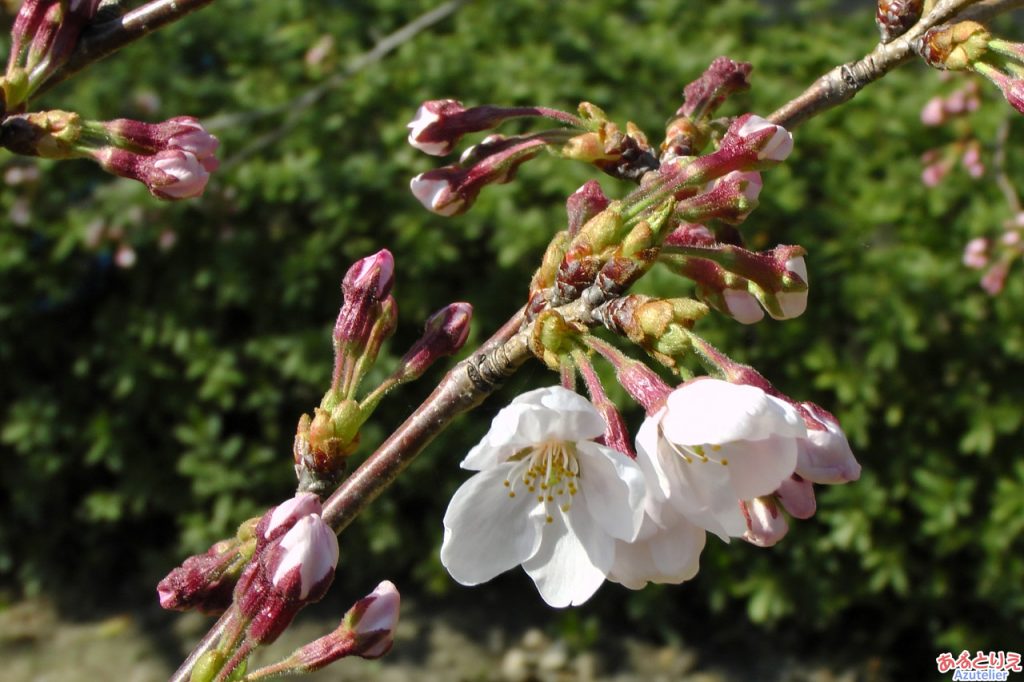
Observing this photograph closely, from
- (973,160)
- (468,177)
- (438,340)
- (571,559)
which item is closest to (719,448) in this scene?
(571,559)

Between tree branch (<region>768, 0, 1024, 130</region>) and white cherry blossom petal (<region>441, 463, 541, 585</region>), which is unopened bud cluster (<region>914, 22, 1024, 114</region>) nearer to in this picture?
tree branch (<region>768, 0, 1024, 130</region>)

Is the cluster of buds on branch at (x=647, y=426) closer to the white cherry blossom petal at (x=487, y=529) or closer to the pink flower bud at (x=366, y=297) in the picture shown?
the white cherry blossom petal at (x=487, y=529)

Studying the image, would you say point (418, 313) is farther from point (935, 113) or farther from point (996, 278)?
point (935, 113)

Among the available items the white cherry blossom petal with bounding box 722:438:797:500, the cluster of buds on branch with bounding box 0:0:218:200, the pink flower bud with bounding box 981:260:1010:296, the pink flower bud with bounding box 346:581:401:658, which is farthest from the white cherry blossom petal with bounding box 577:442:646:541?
the pink flower bud with bounding box 981:260:1010:296

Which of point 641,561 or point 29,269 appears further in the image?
point 29,269

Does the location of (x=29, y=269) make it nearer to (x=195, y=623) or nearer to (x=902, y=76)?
(x=195, y=623)

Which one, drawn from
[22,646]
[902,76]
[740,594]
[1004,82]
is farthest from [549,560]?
[902,76]
